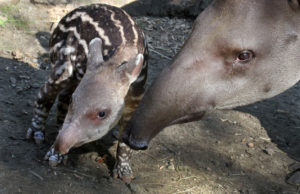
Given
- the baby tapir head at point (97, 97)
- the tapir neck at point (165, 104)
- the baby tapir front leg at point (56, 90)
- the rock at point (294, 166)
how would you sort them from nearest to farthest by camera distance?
the tapir neck at point (165, 104), the baby tapir head at point (97, 97), the baby tapir front leg at point (56, 90), the rock at point (294, 166)

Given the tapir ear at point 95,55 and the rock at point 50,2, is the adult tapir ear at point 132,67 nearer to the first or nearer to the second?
the tapir ear at point 95,55

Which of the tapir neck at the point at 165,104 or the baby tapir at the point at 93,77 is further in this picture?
the baby tapir at the point at 93,77

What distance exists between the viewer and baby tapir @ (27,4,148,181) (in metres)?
3.16

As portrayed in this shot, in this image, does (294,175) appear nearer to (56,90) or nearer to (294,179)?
(294,179)

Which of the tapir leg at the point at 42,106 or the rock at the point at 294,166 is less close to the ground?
the tapir leg at the point at 42,106

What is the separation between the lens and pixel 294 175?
3979 millimetres

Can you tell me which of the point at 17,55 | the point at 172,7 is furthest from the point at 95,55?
the point at 172,7

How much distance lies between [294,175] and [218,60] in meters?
2.07

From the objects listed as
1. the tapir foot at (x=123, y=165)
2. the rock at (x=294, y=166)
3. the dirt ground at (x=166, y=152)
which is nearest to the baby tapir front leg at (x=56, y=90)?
the dirt ground at (x=166, y=152)

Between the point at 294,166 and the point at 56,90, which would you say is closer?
the point at 56,90

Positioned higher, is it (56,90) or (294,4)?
(294,4)

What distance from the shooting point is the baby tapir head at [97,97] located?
123 inches

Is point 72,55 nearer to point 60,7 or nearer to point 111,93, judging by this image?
point 111,93

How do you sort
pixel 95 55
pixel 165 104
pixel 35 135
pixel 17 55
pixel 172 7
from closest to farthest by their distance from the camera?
pixel 165 104, pixel 95 55, pixel 35 135, pixel 17 55, pixel 172 7
